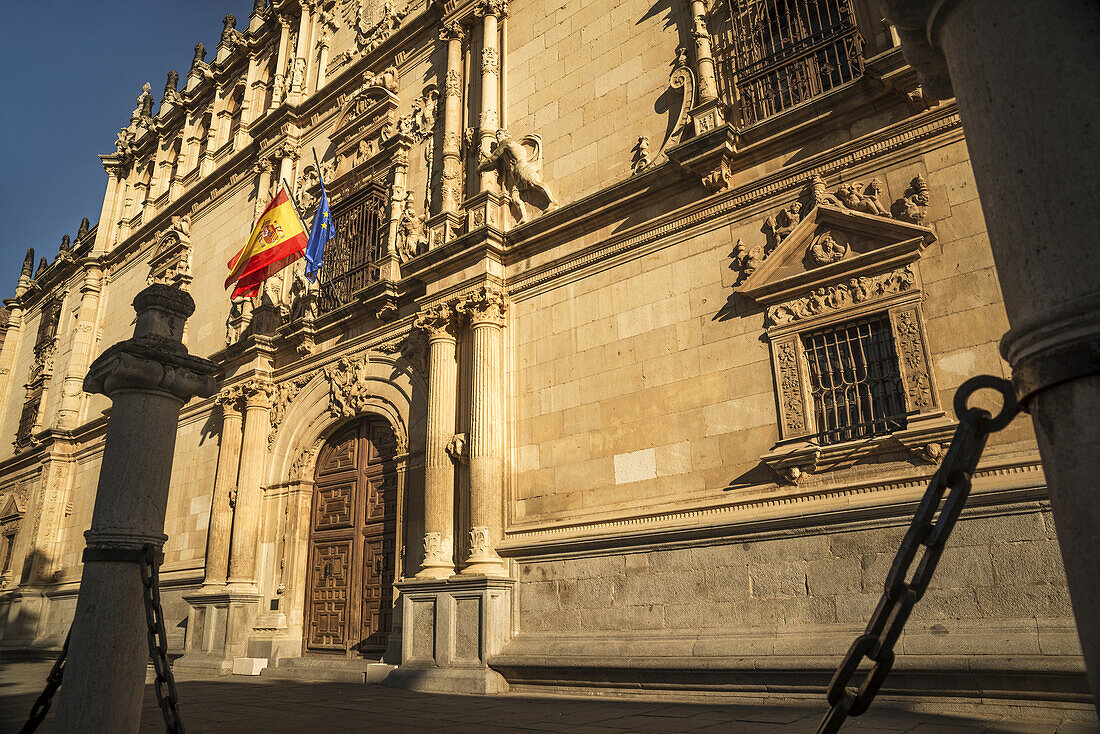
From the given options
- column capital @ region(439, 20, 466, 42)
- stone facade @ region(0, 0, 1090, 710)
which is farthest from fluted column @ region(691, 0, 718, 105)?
column capital @ region(439, 20, 466, 42)

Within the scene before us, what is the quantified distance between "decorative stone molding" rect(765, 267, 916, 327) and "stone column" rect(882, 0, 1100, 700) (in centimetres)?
524

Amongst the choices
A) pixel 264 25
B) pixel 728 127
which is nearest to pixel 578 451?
pixel 728 127

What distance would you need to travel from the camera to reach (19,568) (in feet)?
64.0

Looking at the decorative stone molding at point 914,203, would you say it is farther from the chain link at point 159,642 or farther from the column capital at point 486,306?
the chain link at point 159,642

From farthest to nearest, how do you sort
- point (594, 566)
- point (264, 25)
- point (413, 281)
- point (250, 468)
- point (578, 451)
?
point (264, 25)
point (250, 468)
point (413, 281)
point (578, 451)
point (594, 566)

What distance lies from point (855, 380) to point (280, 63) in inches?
652

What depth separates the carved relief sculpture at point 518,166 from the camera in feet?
34.3

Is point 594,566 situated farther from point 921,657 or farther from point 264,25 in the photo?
point 264,25

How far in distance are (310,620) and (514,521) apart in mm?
4876

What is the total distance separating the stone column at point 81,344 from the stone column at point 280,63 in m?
9.31

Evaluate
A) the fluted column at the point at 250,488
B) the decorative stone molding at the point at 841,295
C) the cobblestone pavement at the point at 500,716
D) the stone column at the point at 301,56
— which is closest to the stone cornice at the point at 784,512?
the cobblestone pavement at the point at 500,716

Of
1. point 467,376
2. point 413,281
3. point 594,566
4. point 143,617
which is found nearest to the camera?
point 143,617

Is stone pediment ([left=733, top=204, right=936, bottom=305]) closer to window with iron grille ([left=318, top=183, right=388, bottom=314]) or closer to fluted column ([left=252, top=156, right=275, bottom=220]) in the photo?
window with iron grille ([left=318, top=183, right=388, bottom=314])

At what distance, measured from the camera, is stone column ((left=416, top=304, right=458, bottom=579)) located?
30.3 ft
